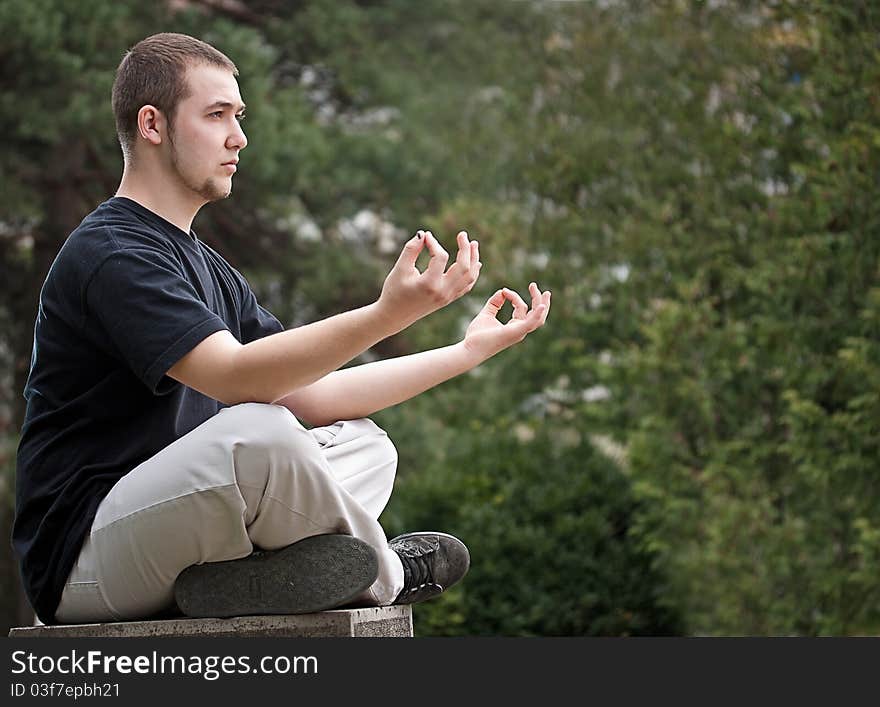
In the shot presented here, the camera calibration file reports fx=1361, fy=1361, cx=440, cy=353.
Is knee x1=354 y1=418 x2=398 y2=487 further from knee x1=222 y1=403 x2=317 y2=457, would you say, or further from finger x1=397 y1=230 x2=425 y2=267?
finger x1=397 y1=230 x2=425 y2=267

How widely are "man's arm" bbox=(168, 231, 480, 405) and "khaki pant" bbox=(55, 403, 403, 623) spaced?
0.24ft

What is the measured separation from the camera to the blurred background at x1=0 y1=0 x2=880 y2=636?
6.19 meters

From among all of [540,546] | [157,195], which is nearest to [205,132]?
[157,195]

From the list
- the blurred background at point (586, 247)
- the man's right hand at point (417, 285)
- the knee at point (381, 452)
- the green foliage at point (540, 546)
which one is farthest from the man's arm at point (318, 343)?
the green foliage at point (540, 546)

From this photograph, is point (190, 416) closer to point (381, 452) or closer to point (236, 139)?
point (381, 452)

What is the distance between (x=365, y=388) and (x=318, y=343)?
21.6 inches

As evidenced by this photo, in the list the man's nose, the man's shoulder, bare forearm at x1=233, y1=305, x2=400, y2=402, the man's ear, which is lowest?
bare forearm at x1=233, y1=305, x2=400, y2=402

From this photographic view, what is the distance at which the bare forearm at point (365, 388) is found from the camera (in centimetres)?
296

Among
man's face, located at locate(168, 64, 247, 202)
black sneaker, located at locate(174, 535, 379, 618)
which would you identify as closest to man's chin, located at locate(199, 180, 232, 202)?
man's face, located at locate(168, 64, 247, 202)

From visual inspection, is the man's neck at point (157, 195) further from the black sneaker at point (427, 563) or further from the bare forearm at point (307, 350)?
the black sneaker at point (427, 563)

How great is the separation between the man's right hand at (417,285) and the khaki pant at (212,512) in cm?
31

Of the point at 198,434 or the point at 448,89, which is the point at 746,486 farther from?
the point at 448,89

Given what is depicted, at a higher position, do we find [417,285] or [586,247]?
[417,285]

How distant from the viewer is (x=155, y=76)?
2748 millimetres
